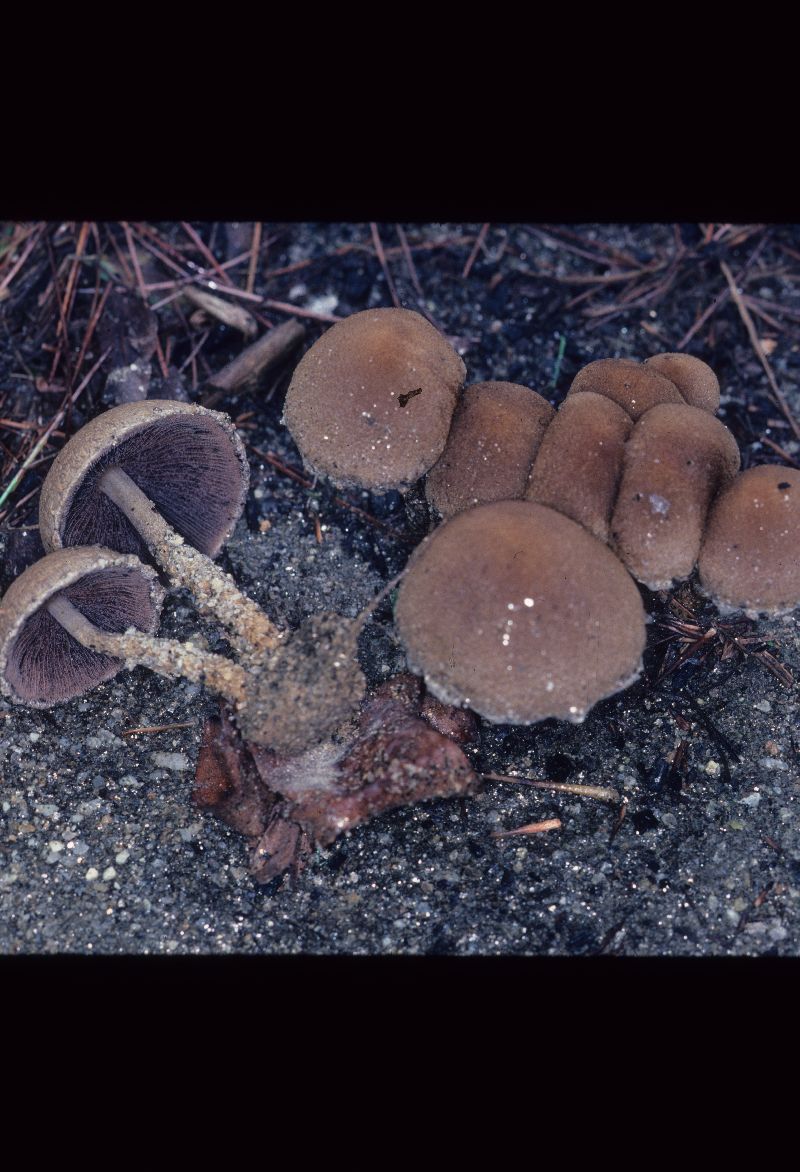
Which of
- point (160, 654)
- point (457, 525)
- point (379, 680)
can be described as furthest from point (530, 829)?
point (160, 654)

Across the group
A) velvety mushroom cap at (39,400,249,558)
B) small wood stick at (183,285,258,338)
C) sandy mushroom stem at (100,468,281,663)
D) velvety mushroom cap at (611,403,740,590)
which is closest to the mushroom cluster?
velvety mushroom cap at (611,403,740,590)

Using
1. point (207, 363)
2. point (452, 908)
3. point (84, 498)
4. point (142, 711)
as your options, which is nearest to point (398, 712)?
point (452, 908)

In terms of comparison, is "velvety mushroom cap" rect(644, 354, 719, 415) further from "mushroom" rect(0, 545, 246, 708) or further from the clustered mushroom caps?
"mushroom" rect(0, 545, 246, 708)

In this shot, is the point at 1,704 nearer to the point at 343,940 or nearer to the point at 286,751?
the point at 286,751

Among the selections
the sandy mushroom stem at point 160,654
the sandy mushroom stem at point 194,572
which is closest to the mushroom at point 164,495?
the sandy mushroom stem at point 194,572

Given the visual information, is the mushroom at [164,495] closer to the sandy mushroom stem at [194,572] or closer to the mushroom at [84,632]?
the sandy mushroom stem at [194,572]

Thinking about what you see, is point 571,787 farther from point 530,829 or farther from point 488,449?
point 488,449
